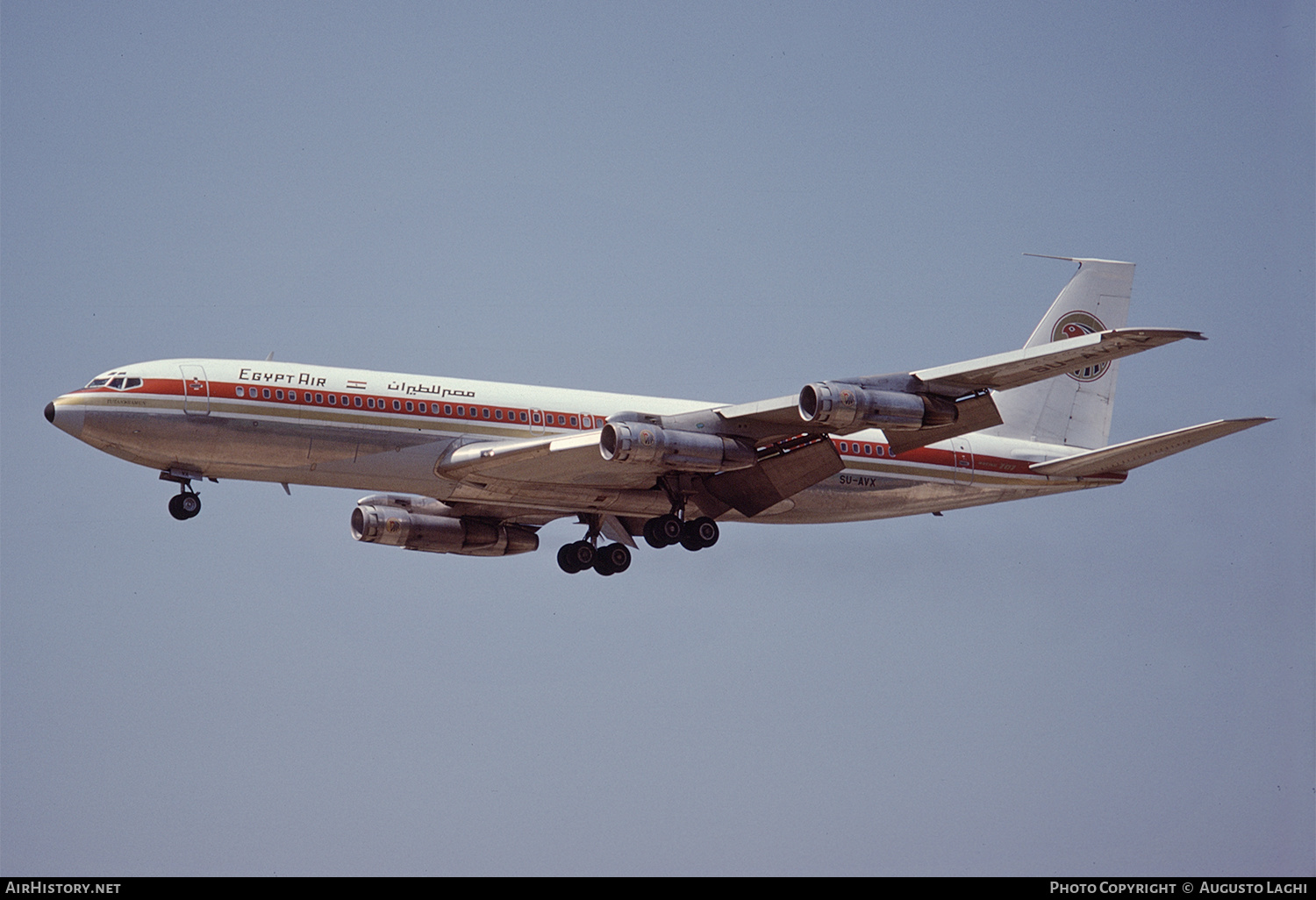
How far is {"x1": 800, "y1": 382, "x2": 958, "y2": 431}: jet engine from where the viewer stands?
33656mm

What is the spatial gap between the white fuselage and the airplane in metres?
0.04

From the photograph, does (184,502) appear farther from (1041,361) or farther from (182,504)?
(1041,361)

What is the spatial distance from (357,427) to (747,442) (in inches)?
358

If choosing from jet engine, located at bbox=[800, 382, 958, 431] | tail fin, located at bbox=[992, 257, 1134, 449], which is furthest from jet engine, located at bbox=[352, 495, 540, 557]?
tail fin, located at bbox=[992, 257, 1134, 449]

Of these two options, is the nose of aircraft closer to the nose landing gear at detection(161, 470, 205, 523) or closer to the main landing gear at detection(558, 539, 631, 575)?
the nose landing gear at detection(161, 470, 205, 523)

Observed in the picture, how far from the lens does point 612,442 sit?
113 ft

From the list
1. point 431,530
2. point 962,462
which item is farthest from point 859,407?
point 431,530

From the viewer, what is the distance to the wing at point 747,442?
33.6m

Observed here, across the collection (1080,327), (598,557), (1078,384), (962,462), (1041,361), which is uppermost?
(1080,327)

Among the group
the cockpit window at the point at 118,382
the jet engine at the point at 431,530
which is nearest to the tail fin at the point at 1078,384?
the jet engine at the point at 431,530

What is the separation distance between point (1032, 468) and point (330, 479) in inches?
728

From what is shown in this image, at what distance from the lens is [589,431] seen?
36.9m

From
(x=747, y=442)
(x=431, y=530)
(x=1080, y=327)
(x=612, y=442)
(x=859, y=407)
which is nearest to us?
(x=859, y=407)
